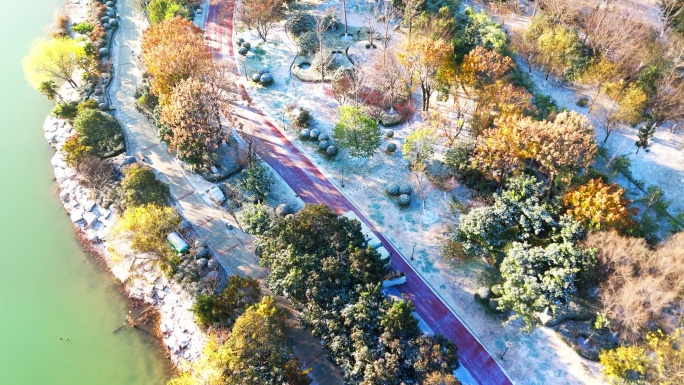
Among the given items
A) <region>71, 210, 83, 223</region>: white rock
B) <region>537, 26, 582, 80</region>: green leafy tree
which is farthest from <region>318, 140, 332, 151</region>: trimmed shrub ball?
<region>537, 26, 582, 80</region>: green leafy tree

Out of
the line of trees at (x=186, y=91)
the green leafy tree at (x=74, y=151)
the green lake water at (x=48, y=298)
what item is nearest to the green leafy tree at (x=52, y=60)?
the green lake water at (x=48, y=298)

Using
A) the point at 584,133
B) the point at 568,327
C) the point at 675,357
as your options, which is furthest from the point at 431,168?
the point at 675,357

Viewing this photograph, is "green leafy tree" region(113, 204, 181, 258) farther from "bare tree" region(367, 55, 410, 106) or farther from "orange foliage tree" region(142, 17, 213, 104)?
"bare tree" region(367, 55, 410, 106)

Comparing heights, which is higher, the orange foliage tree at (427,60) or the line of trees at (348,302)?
the orange foliage tree at (427,60)

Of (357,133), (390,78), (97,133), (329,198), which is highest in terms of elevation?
(390,78)

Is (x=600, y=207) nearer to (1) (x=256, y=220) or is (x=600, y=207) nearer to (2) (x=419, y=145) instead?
(2) (x=419, y=145)

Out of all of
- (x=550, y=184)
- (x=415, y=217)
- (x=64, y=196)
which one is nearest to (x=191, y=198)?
(x=64, y=196)

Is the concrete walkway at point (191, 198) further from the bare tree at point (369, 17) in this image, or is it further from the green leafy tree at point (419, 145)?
the bare tree at point (369, 17)
